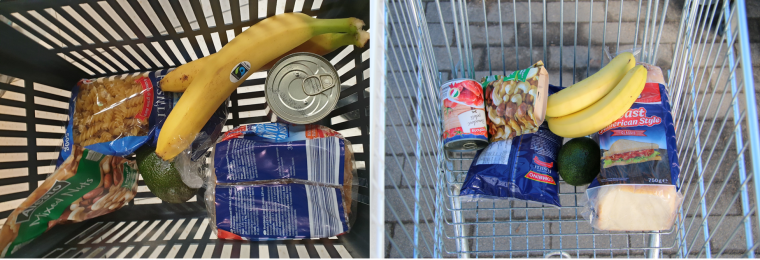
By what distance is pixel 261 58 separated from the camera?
1255 millimetres

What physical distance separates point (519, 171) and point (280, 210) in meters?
0.63

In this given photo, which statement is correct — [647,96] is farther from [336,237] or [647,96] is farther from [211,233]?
[211,233]

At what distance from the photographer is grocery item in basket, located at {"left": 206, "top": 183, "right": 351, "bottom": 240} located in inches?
46.8

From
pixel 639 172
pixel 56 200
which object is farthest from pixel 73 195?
pixel 639 172

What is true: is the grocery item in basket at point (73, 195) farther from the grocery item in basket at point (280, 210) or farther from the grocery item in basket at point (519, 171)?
the grocery item in basket at point (519, 171)

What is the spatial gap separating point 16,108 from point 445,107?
1.25 meters

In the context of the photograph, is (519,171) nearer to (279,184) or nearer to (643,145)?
(643,145)

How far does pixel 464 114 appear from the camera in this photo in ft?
3.44

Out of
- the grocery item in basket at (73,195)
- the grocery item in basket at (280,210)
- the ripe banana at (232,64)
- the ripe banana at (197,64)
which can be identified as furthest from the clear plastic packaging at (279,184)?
the grocery item in basket at (73,195)

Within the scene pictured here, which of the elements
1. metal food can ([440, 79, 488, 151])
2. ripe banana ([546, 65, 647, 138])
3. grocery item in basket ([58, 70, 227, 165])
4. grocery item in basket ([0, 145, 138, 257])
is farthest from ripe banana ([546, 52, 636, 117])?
grocery item in basket ([0, 145, 138, 257])

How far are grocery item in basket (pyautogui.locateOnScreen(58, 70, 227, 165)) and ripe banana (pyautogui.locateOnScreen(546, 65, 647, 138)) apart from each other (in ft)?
3.24

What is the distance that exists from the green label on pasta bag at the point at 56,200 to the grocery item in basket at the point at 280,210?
391 mm

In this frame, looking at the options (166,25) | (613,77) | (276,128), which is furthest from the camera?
(166,25)

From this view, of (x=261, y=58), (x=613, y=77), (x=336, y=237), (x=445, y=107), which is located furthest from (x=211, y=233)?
(x=613, y=77)
